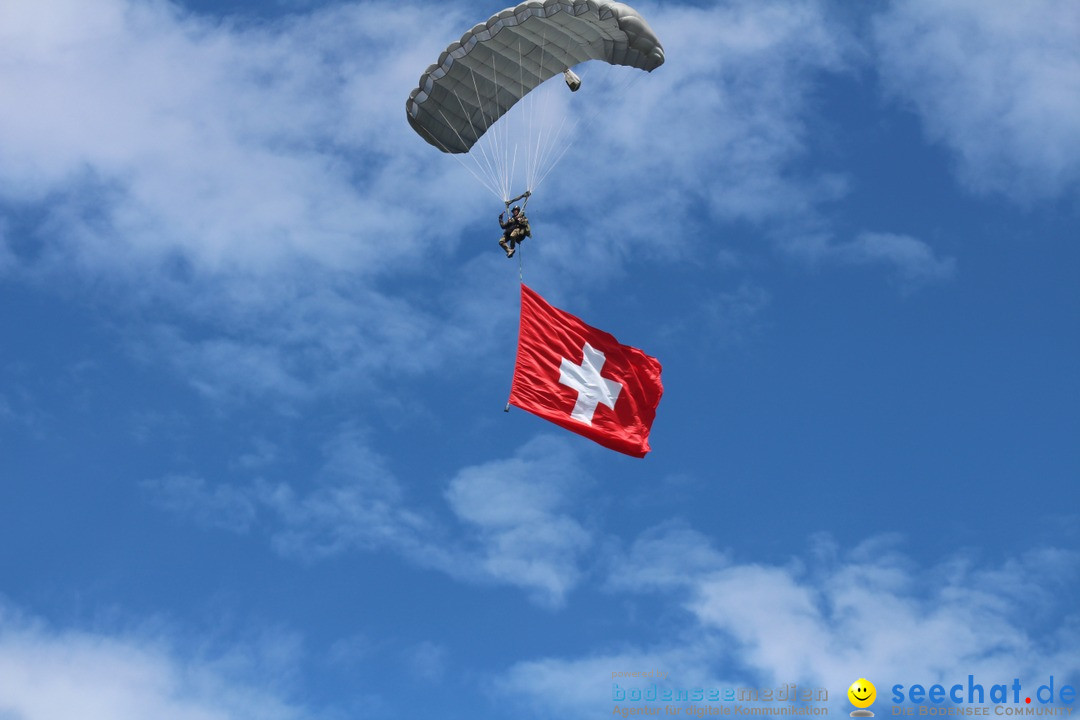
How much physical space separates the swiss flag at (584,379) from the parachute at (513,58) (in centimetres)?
612

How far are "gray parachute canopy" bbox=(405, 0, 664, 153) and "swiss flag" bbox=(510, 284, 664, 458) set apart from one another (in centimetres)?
615

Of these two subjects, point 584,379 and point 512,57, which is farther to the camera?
point 512,57

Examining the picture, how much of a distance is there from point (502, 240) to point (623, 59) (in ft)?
16.7

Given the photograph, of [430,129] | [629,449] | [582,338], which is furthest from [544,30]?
[629,449]

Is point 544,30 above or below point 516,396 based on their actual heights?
above

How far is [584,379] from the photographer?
34.5m

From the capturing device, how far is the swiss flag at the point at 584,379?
111 ft

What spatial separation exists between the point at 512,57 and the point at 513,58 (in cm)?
7

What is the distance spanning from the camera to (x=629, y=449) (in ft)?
113

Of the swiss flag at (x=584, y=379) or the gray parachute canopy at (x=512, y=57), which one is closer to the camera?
the swiss flag at (x=584, y=379)

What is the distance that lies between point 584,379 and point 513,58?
823cm

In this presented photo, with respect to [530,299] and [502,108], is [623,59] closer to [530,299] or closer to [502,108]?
[502,108]

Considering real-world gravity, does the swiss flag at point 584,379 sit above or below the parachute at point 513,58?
below

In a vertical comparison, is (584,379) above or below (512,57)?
below
